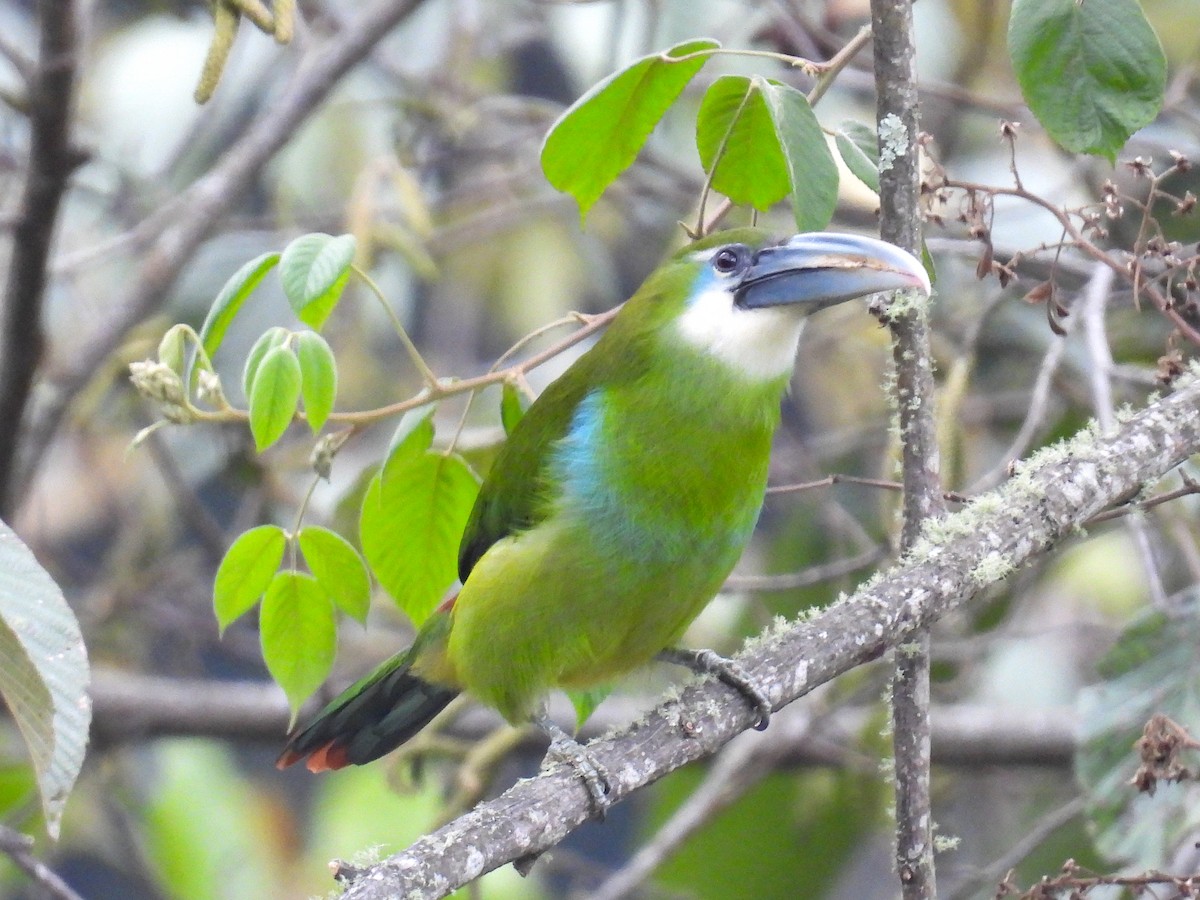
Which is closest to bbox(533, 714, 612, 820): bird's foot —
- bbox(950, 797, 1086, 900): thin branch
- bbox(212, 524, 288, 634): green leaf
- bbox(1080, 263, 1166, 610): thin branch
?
bbox(212, 524, 288, 634): green leaf

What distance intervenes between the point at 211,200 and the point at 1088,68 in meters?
2.24

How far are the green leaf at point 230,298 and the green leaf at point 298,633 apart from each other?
0.34 meters

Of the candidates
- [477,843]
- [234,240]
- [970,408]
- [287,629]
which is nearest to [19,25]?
[234,240]

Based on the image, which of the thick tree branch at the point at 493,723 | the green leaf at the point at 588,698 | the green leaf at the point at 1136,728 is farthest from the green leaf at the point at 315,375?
the thick tree branch at the point at 493,723

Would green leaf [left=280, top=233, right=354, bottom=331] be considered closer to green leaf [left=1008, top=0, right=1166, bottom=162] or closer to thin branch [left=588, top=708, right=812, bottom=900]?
green leaf [left=1008, top=0, right=1166, bottom=162]

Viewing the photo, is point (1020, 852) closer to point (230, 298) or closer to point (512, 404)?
point (512, 404)

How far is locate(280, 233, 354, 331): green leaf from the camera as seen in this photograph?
1.71 meters

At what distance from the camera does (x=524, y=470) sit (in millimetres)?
2359

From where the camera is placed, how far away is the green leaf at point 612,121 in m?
1.87

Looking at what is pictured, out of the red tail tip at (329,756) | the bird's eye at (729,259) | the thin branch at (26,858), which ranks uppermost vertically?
the bird's eye at (729,259)

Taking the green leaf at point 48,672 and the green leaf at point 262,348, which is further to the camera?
the green leaf at point 262,348

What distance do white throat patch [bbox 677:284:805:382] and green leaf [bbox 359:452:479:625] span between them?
428 millimetres

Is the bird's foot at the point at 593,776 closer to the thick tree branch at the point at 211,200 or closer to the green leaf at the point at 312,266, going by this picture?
the green leaf at the point at 312,266

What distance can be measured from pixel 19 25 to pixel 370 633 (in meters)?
2.41
